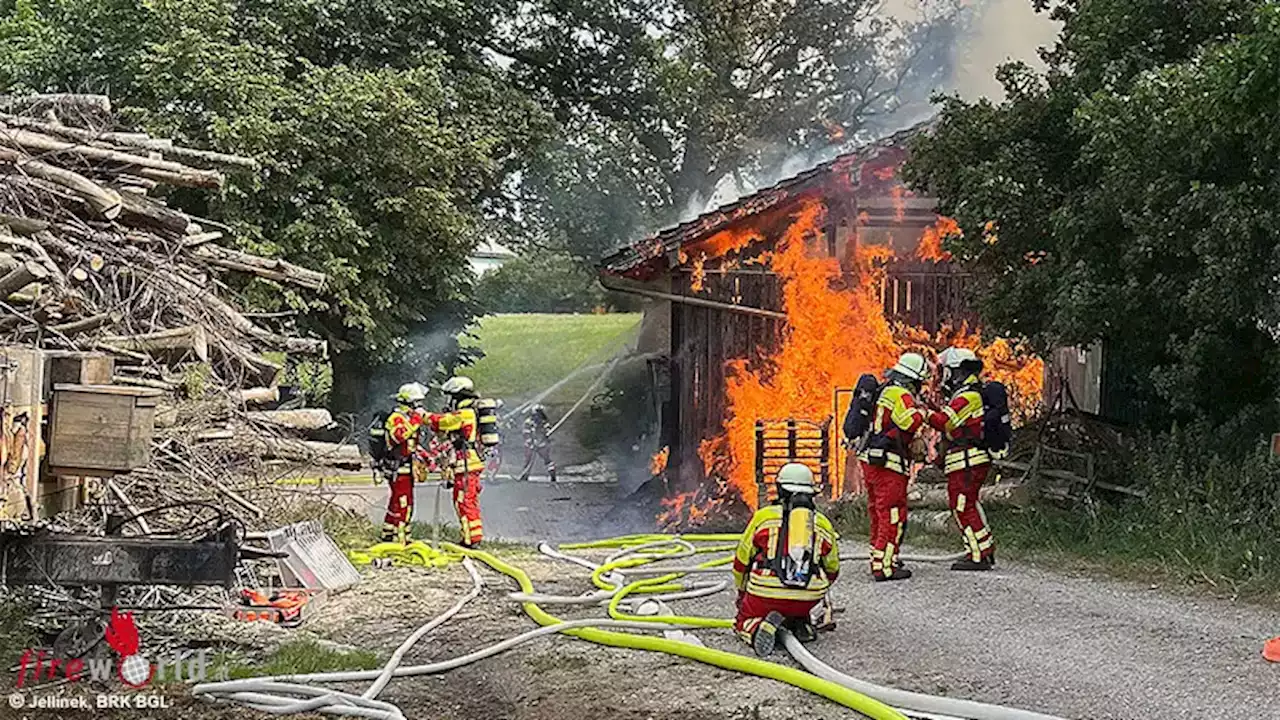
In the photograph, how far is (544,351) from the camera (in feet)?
138

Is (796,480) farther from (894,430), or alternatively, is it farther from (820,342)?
(820,342)

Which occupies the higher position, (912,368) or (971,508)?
(912,368)

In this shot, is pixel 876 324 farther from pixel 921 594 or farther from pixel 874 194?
pixel 921 594

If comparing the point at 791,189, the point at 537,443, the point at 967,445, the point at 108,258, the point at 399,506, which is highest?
the point at 791,189

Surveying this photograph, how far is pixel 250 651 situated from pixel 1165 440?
8.58 m

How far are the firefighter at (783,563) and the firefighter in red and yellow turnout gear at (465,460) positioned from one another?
5.38 m

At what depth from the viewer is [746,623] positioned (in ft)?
25.5

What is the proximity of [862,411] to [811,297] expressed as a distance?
7.14 m

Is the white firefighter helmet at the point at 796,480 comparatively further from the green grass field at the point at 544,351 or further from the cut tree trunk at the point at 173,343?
the green grass field at the point at 544,351

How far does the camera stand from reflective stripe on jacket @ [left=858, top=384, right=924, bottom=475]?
9992 mm

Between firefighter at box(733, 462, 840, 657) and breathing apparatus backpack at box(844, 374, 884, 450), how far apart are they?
2521 millimetres

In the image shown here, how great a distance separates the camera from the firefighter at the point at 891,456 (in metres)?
10.0

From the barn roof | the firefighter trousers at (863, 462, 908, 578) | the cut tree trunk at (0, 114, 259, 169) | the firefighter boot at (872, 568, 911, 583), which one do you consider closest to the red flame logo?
the cut tree trunk at (0, 114, 259, 169)

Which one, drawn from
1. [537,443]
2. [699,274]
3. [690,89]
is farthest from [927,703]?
[690,89]
